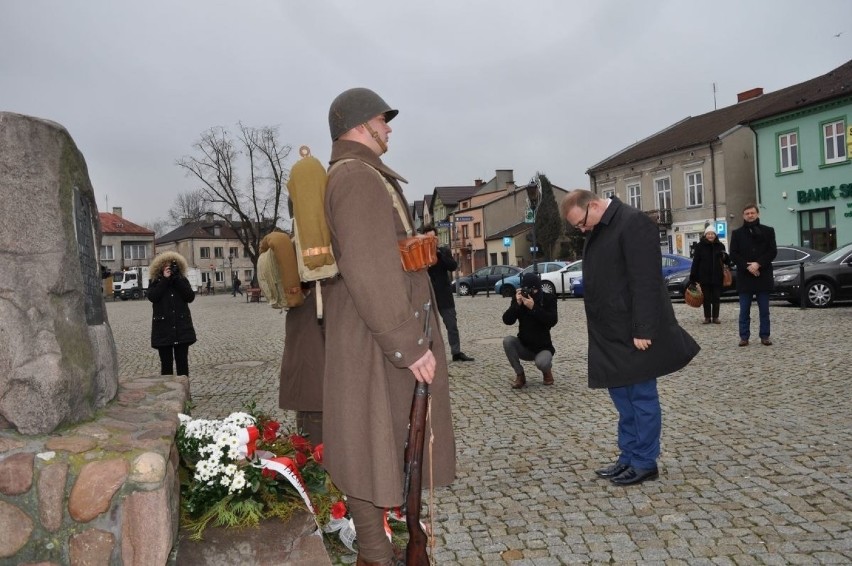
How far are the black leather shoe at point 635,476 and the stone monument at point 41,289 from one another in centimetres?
300

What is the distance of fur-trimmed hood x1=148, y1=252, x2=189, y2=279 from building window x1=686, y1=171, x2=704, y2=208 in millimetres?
36165

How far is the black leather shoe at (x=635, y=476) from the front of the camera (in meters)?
4.45

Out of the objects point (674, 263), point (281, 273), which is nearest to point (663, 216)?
point (674, 263)

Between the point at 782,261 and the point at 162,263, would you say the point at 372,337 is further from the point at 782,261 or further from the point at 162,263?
the point at 782,261

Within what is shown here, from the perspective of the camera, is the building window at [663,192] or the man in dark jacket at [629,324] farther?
the building window at [663,192]

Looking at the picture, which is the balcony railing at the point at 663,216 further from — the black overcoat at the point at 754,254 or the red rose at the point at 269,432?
the red rose at the point at 269,432

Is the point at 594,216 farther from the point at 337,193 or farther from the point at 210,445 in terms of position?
the point at 210,445

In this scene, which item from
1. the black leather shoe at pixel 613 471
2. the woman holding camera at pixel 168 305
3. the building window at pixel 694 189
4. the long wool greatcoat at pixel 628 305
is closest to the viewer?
the long wool greatcoat at pixel 628 305

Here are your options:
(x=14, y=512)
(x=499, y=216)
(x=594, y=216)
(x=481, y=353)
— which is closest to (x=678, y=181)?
(x=499, y=216)

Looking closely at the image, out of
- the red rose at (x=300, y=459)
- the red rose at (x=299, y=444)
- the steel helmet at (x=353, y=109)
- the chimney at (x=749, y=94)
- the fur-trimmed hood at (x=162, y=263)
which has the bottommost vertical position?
the red rose at (x=300, y=459)

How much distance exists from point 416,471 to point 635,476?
2157 mm

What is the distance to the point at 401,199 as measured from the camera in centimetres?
305

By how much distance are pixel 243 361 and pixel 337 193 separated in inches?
375

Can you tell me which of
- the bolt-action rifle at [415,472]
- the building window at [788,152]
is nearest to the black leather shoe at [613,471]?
the bolt-action rifle at [415,472]
